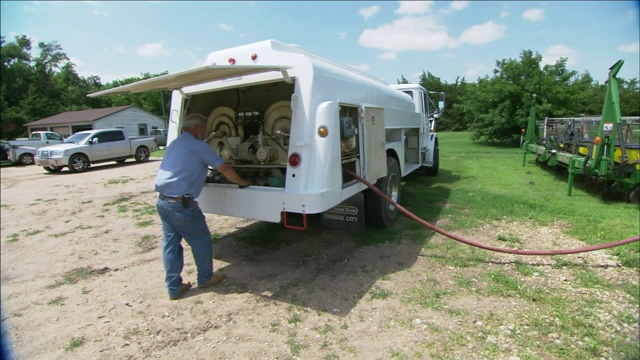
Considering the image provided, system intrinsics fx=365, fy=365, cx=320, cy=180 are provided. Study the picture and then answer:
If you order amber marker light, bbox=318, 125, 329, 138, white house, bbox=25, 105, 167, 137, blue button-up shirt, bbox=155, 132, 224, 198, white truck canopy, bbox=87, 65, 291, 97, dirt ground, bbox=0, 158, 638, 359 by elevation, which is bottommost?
dirt ground, bbox=0, 158, 638, 359

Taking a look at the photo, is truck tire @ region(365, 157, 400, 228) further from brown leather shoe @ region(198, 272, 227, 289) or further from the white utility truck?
brown leather shoe @ region(198, 272, 227, 289)

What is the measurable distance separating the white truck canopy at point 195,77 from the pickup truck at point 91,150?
13.7 meters

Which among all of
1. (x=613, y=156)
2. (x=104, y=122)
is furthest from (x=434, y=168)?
(x=104, y=122)

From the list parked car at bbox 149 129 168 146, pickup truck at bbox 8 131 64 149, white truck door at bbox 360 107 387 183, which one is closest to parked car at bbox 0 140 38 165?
pickup truck at bbox 8 131 64 149

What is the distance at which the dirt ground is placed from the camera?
2.91 meters

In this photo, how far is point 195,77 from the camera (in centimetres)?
376

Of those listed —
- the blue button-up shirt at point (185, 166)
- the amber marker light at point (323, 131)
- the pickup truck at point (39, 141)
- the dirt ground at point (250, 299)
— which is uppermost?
the pickup truck at point (39, 141)

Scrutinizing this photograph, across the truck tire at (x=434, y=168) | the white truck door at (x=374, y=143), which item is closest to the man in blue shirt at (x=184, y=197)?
A: the white truck door at (x=374, y=143)

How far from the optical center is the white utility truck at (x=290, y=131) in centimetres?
368

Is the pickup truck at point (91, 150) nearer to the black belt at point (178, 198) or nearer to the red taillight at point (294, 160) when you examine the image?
the black belt at point (178, 198)

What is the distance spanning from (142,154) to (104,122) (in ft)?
68.1

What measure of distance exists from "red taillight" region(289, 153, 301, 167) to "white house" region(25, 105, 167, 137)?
3641cm

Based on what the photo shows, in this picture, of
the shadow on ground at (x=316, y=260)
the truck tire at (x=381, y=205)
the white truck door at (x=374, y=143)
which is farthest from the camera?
the truck tire at (x=381, y=205)

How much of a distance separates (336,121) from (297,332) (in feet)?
6.72
